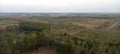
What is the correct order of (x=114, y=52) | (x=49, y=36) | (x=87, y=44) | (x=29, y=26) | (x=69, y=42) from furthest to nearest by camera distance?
(x=29, y=26) → (x=49, y=36) → (x=69, y=42) → (x=87, y=44) → (x=114, y=52)

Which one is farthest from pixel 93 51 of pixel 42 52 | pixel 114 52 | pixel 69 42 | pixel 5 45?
pixel 5 45

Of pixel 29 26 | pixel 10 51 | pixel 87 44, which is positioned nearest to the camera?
pixel 10 51

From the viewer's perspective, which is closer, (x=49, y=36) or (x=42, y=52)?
(x=42, y=52)

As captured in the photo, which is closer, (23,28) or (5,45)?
(5,45)

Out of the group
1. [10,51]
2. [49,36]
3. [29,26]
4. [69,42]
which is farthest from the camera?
[29,26]

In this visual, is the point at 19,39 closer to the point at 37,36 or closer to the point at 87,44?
the point at 37,36

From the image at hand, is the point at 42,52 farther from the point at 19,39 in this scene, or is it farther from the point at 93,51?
the point at 93,51

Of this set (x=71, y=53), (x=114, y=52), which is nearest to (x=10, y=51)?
(x=71, y=53)

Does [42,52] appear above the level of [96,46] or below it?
below

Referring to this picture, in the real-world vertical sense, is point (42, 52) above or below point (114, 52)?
below
